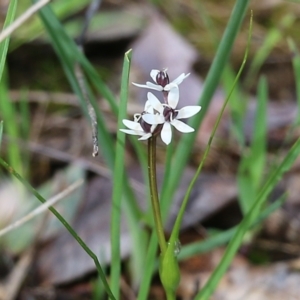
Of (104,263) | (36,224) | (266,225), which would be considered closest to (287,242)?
(266,225)

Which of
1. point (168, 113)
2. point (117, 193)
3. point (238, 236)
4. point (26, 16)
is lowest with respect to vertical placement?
point (238, 236)

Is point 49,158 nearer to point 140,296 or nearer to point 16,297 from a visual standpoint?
point 16,297

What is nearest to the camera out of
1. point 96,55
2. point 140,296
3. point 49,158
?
point 140,296

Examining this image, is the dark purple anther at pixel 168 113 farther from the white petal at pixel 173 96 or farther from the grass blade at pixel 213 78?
the grass blade at pixel 213 78

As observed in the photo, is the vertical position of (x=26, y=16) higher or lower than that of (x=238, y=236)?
higher

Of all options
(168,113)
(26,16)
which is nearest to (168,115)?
(168,113)

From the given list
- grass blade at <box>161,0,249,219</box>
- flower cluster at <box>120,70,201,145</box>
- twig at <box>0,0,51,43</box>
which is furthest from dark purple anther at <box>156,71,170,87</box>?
grass blade at <box>161,0,249,219</box>

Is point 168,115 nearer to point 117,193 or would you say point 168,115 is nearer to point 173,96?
point 173,96

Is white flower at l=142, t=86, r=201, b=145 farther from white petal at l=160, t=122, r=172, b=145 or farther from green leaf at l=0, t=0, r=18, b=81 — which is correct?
green leaf at l=0, t=0, r=18, b=81
